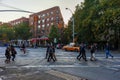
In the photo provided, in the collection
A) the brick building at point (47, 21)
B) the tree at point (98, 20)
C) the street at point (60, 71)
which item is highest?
the brick building at point (47, 21)

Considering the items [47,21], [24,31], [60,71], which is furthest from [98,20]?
[47,21]

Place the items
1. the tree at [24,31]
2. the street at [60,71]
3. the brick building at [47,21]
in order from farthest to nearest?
the brick building at [47,21], the tree at [24,31], the street at [60,71]

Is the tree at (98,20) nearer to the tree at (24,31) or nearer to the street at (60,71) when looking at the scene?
the street at (60,71)

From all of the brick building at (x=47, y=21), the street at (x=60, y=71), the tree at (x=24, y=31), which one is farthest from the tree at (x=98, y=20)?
the tree at (x=24, y=31)

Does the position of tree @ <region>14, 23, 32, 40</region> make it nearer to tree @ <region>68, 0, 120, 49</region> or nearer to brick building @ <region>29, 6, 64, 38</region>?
brick building @ <region>29, 6, 64, 38</region>

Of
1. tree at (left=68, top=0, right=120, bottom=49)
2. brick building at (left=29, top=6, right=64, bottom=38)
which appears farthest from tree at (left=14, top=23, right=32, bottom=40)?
tree at (left=68, top=0, right=120, bottom=49)

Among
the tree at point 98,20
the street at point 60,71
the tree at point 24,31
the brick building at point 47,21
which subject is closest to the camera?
the street at point 60,71

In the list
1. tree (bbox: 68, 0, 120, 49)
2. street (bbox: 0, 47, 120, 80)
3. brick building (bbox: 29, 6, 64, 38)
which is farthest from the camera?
brick building (bbox: 29, 6, 64, 38)

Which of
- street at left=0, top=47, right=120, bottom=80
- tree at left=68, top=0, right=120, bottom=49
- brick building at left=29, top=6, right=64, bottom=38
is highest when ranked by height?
brick building at left=29, top=6, right=64, bottom=38

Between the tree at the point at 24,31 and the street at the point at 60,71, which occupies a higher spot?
the tree at the point at 24,31

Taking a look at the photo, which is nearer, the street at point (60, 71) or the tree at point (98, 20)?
the street at point (60, 71)

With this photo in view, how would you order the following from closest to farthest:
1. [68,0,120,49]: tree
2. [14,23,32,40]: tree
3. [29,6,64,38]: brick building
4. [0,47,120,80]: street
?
[0,47,120,80]: street < [68,0,120,49]: tree < [14,23,32,40]: tree < [29,6,64,38]: brick building

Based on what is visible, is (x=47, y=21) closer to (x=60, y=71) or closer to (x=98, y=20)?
(x=98, y=20)

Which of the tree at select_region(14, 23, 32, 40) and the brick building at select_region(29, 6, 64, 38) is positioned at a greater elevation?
the brick building at select_region(29, 6, 64, 38)
